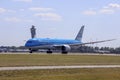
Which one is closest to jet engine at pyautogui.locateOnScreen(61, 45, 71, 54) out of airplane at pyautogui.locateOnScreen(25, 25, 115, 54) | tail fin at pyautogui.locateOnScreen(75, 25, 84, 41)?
airplane at pyautogui.locateOnScreen(25, 25, 115, 54)

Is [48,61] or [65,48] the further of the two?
[65,48]

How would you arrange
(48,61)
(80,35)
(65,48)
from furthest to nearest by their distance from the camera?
1. (80,35)
2. (65,48)
3. (48,61)

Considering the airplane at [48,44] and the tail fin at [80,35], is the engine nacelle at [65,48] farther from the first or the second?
the tail fin at [80,35]

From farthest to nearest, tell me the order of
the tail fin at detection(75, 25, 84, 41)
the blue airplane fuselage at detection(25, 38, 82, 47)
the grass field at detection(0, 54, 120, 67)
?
the tail fin at detection(75, 25, 84, 41) → the blue airplane fuselage at detection(25, 38, 82, 47) → the grass field at detection(0, 54, 120, 67)

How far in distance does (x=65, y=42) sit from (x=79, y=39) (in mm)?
12486

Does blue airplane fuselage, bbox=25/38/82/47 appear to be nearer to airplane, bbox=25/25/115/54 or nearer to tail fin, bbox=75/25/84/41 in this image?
airplane, bbox=25/25/115/54

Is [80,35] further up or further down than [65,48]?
further up

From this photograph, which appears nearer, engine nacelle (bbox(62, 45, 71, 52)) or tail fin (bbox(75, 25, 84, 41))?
engine nacelle (bbox(62, 45, 71, 52))

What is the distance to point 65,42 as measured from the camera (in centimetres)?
11069

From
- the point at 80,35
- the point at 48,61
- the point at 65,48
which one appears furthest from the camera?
the point at 80,35

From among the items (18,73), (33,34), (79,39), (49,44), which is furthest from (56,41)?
(18,73)

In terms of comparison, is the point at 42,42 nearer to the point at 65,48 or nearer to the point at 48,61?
the point at 65,48

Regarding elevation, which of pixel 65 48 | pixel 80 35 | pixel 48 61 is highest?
pixel 80 35

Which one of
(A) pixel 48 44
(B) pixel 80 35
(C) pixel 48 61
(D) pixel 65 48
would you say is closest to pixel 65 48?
(D) pixel 65 48
